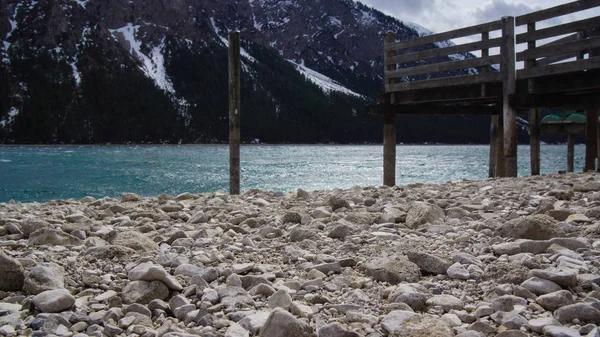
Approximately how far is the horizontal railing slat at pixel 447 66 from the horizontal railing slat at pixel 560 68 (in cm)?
62

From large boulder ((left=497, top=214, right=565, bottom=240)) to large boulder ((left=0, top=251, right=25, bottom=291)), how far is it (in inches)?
157

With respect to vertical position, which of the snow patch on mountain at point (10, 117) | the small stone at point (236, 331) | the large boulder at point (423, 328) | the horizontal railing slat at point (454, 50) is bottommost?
the small stone at point (236, 331)

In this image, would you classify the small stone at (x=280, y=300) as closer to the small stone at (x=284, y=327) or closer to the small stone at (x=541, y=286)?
the small stone at (x=284, y=327)

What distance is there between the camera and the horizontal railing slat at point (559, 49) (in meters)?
9.16

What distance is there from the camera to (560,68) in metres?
9.67

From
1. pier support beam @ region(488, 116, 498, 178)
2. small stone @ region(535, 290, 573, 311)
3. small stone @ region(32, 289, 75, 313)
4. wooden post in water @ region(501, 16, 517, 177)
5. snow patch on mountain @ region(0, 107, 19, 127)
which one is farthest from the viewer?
snow patch on mountain @ region(0, 107, 19, 127)

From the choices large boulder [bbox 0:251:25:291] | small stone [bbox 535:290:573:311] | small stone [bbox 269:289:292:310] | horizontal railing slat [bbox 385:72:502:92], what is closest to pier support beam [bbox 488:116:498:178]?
horizontal railing slat [bbox 385:72:502:92]

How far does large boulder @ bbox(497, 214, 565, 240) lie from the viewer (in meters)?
4.43

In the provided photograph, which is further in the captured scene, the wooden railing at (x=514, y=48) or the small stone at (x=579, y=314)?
the wooden railing at (x=514, y=48)

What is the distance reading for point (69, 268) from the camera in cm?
400

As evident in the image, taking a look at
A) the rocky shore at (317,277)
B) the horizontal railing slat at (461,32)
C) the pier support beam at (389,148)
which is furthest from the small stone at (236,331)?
the pier support beam at (389,148)

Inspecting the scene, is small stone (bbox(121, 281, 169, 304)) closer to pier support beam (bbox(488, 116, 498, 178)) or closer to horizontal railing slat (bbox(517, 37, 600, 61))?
horizontal railing slat (bbox(517, 37, 600, 61))

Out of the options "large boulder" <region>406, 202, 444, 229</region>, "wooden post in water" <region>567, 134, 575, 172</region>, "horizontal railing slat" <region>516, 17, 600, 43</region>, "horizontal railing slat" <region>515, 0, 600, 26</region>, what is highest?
"horizontal railing slat" <region>515, 0, 600, 26</region>

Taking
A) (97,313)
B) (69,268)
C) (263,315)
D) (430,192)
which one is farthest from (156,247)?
(430,192)
